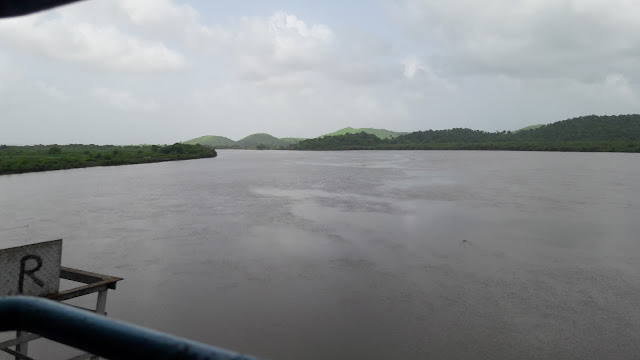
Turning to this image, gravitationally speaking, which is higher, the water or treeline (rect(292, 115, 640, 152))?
treeline (rect(292, 115, 640, 152))

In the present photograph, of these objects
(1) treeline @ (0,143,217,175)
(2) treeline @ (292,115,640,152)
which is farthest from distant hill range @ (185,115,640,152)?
(1) treeline @ (0,143,217,175)

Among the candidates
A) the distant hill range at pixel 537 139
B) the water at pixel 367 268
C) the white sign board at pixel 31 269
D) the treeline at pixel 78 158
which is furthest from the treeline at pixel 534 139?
the white sign board at pixel 31 269

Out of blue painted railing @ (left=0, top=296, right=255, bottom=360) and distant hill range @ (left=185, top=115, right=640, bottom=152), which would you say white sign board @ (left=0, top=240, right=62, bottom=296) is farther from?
distant hill range @ (left=185, top=115, right=640, bottom=152)

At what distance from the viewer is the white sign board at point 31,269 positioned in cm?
356

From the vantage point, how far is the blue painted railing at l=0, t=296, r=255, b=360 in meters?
0.56

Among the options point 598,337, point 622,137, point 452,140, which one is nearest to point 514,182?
point 598,337

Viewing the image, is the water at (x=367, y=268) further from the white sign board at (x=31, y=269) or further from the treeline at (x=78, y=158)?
the treeline at (x=78, y=158)

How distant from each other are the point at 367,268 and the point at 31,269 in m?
5.99

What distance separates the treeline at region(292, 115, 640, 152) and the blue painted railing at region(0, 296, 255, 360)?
74.6m

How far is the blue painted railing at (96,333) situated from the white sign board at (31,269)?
3.63 meters

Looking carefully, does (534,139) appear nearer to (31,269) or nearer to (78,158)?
(78,158)

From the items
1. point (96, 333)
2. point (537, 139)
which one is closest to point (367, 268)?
point (96, 333)

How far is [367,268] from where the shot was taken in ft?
27.8

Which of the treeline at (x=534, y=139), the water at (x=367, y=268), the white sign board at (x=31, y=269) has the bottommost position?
the water at (x=367, y=268)
